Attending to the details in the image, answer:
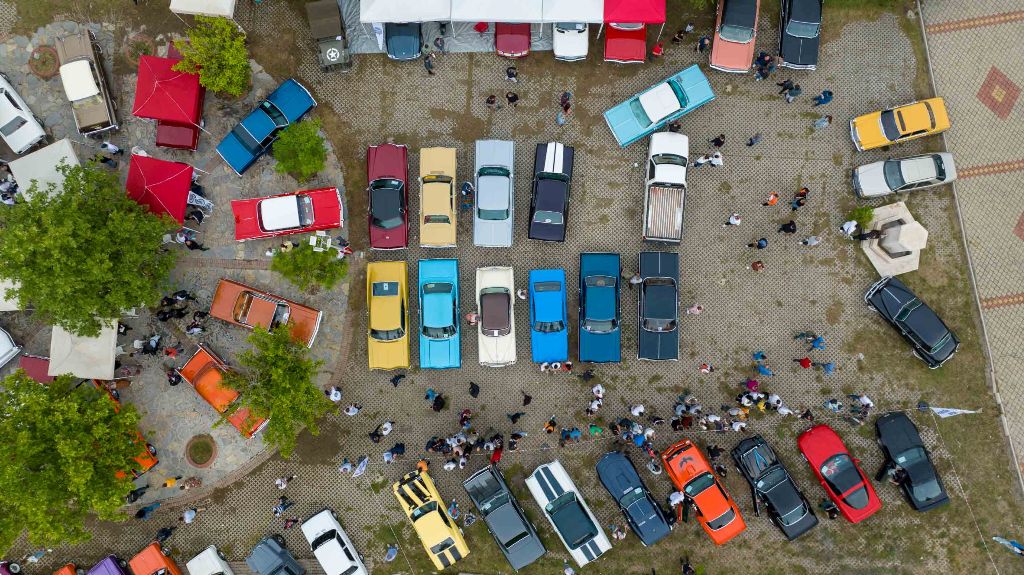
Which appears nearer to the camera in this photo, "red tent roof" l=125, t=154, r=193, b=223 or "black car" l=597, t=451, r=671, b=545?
"red tent roof" l=125, t=154, r=193, b=223

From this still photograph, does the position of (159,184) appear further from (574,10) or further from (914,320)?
(914,320)

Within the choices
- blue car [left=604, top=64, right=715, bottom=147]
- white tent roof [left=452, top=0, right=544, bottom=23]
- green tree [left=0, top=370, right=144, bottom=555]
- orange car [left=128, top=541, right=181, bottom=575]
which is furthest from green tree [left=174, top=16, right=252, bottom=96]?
orange car [left=128, top=541, right=181, bottom=575]

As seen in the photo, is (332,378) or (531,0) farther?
(332,378)

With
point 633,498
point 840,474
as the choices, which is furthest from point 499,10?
point 840,474

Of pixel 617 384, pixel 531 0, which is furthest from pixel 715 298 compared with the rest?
pixel 531 0

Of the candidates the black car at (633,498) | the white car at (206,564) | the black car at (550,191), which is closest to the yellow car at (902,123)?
the black car at (550,191)

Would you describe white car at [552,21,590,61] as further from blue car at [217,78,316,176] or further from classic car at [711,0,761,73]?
blue car at [217,78,316,176]

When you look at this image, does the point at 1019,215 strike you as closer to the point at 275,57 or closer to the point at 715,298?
the point at 715,298
